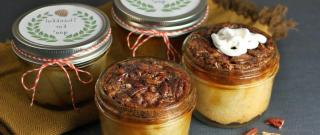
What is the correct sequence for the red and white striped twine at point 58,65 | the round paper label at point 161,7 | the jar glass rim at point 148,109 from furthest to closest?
the round paper label at point 161,7, the red and white striped twine at point 58,65, the jar glass rim at point 148,109

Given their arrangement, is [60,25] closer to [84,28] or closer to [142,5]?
[84,28]

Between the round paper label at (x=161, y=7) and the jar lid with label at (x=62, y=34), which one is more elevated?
the round paper label at (x=161, y=7)

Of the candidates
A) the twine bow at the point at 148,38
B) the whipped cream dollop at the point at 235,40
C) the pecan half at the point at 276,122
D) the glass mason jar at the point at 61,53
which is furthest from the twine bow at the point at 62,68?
the pecan half at the point at 276,122

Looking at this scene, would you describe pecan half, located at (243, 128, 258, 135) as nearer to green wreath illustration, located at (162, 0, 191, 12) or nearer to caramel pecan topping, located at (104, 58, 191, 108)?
caramel pecan topping, located at (104, 58, 191, 108)

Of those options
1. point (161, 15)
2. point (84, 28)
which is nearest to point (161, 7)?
point (161, 15)

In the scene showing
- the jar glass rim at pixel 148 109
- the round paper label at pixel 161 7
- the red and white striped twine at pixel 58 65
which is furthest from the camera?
the round paper label at pixel 161 7

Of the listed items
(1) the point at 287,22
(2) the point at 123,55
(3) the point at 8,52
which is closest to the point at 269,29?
(1) the point at 287,22

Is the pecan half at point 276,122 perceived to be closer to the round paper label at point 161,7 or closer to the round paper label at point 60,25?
the round paper label at point 161,7
